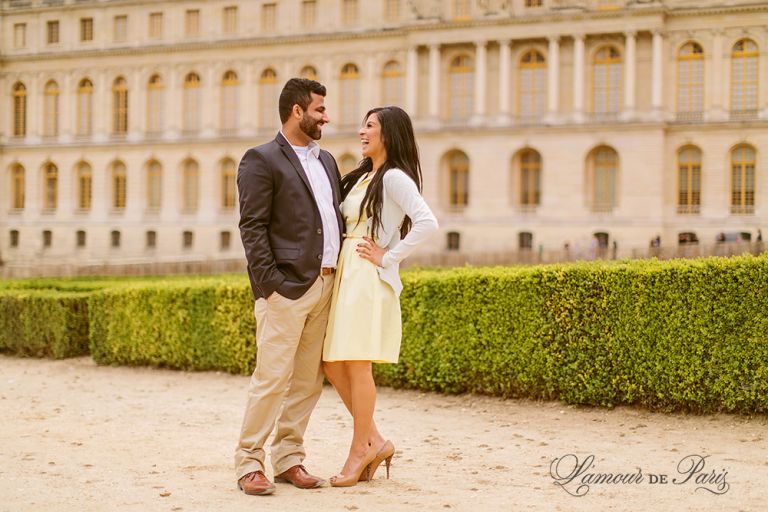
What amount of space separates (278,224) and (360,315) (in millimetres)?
825

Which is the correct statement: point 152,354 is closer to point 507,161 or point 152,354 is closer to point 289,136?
point 289,136

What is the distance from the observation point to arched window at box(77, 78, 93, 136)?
2061 inches

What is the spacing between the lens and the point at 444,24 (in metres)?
43.6

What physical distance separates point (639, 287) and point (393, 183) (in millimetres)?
3656

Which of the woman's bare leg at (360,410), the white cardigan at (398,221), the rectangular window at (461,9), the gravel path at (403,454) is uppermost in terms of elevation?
the rectangular window at (461,9)

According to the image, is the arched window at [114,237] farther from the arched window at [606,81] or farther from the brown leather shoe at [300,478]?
the brown leather shoe at [300,478]

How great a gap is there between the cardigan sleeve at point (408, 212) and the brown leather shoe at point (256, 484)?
63.7 inches

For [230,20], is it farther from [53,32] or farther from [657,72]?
[657,72]

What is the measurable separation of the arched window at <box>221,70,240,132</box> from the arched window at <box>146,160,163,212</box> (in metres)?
4.84

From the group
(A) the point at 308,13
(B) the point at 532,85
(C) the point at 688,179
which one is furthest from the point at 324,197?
(A) the point at 308,13

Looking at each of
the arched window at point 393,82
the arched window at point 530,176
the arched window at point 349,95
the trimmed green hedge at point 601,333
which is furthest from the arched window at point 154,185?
the trimmed green hedge at point 601,333

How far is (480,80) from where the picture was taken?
43281 millimetres

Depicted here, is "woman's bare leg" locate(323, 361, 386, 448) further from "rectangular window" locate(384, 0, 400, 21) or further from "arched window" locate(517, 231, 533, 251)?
"rectangular window" locate(384, 0, 400, 21)

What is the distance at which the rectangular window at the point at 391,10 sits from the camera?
45969 mm
